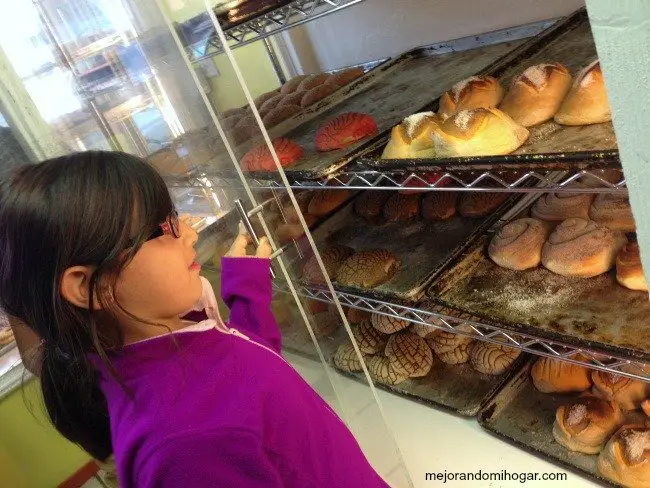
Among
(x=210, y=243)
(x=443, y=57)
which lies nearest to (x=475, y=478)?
(x=210, y=243)

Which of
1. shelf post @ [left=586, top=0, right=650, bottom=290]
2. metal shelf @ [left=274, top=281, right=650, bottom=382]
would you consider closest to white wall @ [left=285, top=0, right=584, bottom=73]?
metal shelf @ [left=274, top=281, right=650, bottom=382]

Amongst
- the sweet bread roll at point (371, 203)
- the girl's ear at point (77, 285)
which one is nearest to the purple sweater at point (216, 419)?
the girl's ear at point (77, 285)

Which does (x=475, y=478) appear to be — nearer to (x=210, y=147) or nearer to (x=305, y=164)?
(x=305, y=164)

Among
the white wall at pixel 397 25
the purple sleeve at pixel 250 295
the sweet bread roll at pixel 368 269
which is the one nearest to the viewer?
the purple sleeve at pixel 250 295

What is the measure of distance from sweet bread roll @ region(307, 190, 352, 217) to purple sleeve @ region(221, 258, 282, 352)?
0.82m

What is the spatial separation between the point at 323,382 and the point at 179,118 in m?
0.84

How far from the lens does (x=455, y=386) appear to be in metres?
1.63

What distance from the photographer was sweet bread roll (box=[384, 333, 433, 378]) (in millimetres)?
1706

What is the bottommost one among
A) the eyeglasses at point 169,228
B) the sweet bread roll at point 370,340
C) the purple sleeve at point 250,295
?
the sweet bread roll at point 370,340

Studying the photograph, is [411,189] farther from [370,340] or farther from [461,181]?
[370,340]

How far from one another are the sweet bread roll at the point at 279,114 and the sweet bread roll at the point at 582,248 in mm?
976

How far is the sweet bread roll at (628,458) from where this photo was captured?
1.12 metres

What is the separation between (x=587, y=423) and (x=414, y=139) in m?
0.74

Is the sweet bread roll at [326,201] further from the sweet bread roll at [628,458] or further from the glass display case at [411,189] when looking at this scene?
the sweet bread roll at [628,458]
